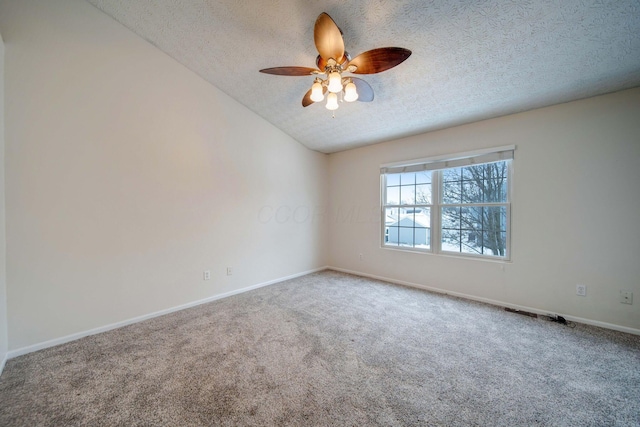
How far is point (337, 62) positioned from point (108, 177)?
7.93 feet

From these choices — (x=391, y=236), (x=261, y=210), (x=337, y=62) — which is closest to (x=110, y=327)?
(x=261, y=210)

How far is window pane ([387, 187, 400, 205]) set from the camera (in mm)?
3960

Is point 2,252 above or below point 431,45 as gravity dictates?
below

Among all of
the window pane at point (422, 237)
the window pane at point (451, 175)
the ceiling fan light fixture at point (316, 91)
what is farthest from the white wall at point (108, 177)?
the window pane at point (451, 175)

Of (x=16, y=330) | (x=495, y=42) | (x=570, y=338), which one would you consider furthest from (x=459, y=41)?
(x=16, y=330)

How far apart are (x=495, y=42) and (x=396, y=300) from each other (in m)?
2.86

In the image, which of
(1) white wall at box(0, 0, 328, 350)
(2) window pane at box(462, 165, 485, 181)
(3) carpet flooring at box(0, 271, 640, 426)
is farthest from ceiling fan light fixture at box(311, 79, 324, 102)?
(2) window pane at box(462, 165, 485, 181)

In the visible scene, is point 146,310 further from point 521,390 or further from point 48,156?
point 521,390

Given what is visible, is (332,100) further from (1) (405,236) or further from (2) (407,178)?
(1) (405,236)

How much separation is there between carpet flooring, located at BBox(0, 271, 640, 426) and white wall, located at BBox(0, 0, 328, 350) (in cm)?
43

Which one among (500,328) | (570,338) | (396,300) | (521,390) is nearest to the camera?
(521,390)

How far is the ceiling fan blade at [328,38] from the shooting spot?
154 cm

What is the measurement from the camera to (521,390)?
1.54 metres

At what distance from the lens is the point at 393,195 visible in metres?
4.01
